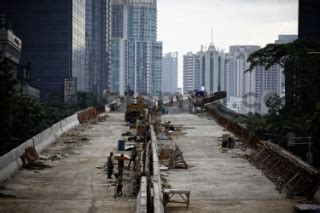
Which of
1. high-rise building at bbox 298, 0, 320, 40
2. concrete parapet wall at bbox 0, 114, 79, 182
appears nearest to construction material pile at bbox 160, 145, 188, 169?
concrete parapet wall at bbox 0, 114, 79, 182

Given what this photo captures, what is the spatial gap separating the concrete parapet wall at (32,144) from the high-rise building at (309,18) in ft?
353

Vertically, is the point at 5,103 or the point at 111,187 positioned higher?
the point at 5,103

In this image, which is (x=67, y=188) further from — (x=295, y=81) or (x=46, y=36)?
(x=46, y=36)

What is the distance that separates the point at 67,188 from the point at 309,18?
140643 millimetres

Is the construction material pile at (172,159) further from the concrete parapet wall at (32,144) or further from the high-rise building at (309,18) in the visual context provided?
the high-rise building at (309,18)

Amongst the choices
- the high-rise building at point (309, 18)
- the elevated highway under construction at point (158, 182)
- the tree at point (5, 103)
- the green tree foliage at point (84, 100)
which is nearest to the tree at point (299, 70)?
the elevated highway under construction at point (158, 182)

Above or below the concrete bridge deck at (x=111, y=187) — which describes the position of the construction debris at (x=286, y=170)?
above

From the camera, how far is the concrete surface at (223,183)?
26.0m

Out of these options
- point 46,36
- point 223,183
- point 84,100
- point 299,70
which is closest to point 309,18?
point 84,100

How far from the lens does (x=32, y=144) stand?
128 feet

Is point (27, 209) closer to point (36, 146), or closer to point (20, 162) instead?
point (20, 162)

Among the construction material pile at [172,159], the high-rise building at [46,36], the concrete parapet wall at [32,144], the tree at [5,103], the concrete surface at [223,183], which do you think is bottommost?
the concrete surface at [223,183]

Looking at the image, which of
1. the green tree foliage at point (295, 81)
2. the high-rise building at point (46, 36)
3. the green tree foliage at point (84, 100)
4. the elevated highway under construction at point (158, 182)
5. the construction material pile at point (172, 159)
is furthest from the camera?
the high-rise building at point (46, 36)

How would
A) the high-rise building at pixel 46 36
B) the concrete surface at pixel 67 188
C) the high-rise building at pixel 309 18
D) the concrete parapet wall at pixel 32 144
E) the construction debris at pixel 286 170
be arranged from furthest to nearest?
the high-rise building at pixel 46 36
the high-rise building at pixel 309 18
the concrete parapet wall at pixel 32 144
the construction debris at pixel 286 170
the concrete surface at pixel 67 188
